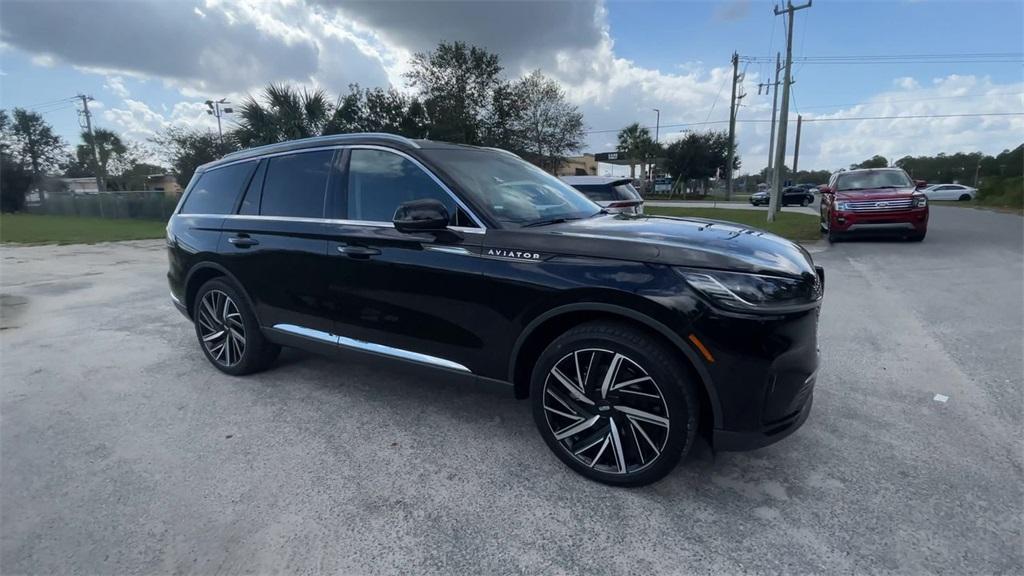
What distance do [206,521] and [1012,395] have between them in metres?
5.09

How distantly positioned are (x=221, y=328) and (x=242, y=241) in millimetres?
839

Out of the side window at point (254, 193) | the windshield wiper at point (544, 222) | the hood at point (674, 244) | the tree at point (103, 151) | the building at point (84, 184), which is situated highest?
the tree at point (103, 151)

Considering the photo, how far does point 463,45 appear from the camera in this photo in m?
27.3

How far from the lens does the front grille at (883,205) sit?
10539 mm

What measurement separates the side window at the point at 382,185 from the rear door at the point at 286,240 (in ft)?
0.68

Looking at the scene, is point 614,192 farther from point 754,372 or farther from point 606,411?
point 754,372

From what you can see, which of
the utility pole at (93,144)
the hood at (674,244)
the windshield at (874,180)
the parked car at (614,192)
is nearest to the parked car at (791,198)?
the windshield at (874,180)

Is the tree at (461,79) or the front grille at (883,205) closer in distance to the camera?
the front grille at (883,205)

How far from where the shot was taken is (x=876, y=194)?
35.0 ft

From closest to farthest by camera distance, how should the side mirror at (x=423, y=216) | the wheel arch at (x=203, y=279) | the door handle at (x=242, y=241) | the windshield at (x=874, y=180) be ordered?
the side mirror at (x=423, y=216) → the door handle at (x=242, y=241) → the wheel arch at (x=203, y=279) → the windshield at (x=874, y=180)

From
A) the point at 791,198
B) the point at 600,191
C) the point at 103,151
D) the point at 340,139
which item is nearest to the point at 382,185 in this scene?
the point at 340,139

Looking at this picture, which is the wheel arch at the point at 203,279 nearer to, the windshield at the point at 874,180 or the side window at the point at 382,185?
the side window at the point at 382,185

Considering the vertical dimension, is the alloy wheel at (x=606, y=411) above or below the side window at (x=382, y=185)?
below

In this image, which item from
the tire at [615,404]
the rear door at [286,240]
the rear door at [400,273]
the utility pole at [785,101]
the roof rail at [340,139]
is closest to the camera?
the tire at [615,404]
